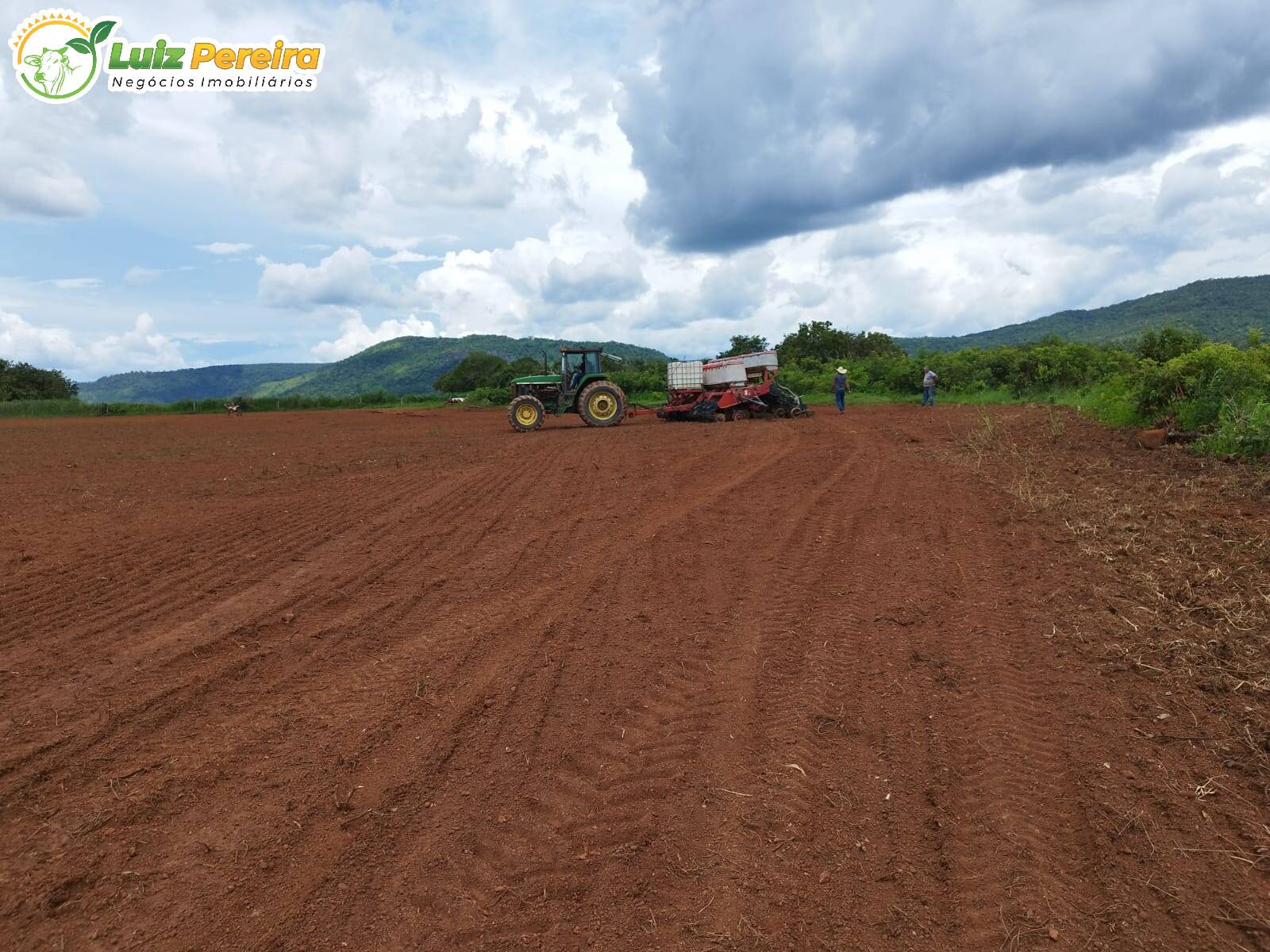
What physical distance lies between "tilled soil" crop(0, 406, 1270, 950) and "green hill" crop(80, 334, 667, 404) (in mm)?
109387

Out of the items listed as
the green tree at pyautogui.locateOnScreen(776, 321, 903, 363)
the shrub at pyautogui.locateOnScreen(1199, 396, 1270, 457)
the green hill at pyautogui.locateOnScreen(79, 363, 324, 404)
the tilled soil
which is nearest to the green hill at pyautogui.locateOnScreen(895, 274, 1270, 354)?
the green tree at pyautogui.locateOnScreen(776, 321, 903, 363)

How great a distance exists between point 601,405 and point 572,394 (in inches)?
40.0

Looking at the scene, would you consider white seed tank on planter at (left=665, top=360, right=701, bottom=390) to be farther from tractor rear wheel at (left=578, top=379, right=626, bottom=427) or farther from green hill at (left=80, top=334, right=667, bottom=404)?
green hill at (left=80, top=334, right=667, bottom=404)

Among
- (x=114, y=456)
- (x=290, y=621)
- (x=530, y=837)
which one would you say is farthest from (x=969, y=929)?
(x=114, y=456)

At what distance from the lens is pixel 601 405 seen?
21016 millimetres

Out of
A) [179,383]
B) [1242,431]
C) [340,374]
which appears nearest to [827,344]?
[1242,431]

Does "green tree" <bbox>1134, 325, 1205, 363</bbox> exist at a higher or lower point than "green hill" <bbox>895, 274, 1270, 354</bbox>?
lower

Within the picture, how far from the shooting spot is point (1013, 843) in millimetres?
2885

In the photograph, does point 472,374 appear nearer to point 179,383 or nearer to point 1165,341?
point 1165,341

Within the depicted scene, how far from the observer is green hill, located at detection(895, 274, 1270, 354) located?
62.5 m

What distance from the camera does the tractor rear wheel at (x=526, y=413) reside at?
2102 cm

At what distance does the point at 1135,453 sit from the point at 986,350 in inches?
1128

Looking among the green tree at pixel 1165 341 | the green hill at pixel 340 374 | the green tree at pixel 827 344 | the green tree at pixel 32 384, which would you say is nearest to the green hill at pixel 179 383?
the green hill at pixel 340 374

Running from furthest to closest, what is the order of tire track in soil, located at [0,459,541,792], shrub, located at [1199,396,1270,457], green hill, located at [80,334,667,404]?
green hill, located at [80,334,667,404], shrub, located at [1199,396,1270,457], tire track in soil, located at [0,459,541,792]
